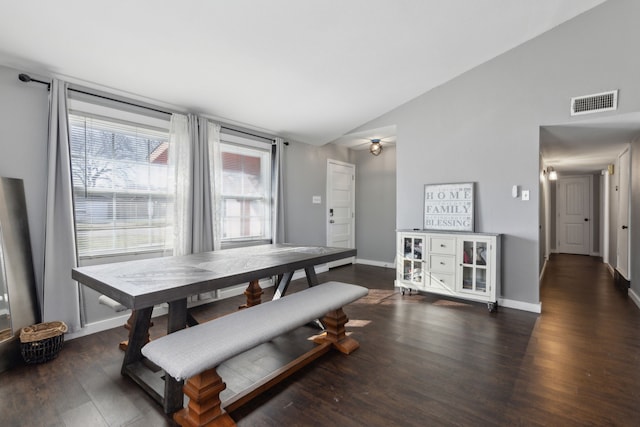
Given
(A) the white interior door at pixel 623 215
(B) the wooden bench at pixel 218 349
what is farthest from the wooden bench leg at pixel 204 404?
(A) the white interior door at pixel 623 215

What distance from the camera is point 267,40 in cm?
273

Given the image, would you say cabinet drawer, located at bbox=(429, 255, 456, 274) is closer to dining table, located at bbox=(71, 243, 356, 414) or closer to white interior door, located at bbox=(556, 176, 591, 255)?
dining table, located at bbox=(71, 243, 356, 414)

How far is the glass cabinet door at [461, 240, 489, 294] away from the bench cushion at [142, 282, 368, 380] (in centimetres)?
197

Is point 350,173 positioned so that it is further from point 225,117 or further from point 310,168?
point 225,117

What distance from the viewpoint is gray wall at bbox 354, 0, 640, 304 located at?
3.01 meters

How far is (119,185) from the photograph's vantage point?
3.07m

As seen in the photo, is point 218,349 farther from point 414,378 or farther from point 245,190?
point 245,190

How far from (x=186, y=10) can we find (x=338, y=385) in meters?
2.80

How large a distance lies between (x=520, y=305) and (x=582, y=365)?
4.45ft

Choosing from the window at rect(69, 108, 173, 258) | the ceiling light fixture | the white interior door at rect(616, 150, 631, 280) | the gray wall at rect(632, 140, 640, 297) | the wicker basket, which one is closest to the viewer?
the wicker basket

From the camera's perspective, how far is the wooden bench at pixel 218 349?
1.46m

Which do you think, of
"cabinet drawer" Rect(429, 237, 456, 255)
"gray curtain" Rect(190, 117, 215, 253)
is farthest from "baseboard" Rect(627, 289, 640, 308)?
"gray curtain" Rect(190, 117, 215, 253)

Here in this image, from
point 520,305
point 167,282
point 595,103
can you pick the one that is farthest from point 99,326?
point 595,103

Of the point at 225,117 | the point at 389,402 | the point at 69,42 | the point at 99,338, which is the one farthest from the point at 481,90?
the point at 99,338
